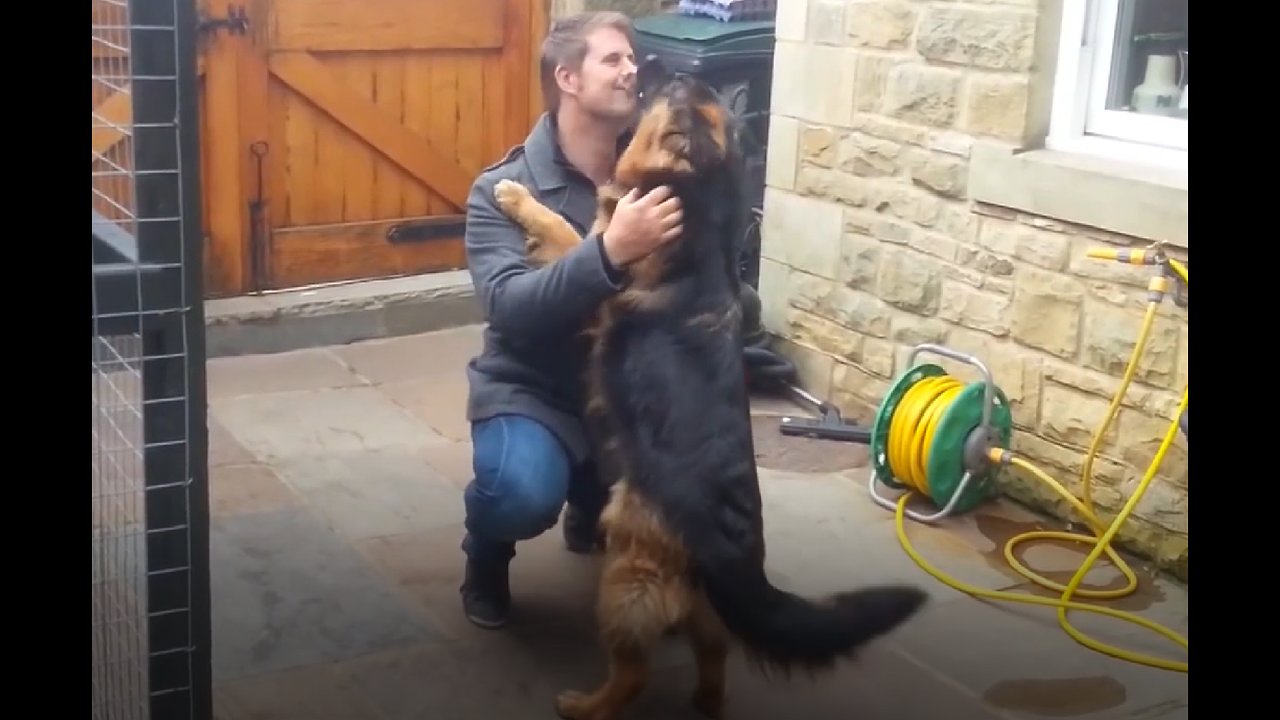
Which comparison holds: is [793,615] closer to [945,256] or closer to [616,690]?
[616,690]

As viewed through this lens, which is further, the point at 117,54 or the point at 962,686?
the point at 962,686

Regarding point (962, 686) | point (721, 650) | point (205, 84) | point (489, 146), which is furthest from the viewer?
point (489, 146)

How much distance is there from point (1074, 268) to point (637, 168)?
4.80 feet

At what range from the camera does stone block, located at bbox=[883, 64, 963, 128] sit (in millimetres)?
3633

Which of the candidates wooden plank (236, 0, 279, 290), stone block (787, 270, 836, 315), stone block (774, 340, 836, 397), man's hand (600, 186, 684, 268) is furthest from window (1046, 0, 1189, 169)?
wooden plank (236, 0, 279, 290)

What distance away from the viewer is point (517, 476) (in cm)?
261

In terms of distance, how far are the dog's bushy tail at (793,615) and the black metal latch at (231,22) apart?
2.99 m

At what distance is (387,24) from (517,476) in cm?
267

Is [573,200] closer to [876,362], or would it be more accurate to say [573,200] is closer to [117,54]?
[117,54]

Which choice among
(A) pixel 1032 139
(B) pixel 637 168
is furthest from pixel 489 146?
(B) pixel 637 168

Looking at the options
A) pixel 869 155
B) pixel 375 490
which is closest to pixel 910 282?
pixel 869 155

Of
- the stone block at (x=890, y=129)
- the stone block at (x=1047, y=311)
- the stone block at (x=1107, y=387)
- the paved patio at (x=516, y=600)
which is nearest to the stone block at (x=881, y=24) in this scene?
the stone block at (x=890, y=129)

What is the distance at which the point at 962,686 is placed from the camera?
8.79 feet

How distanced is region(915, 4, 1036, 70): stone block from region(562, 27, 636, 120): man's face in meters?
1.37
